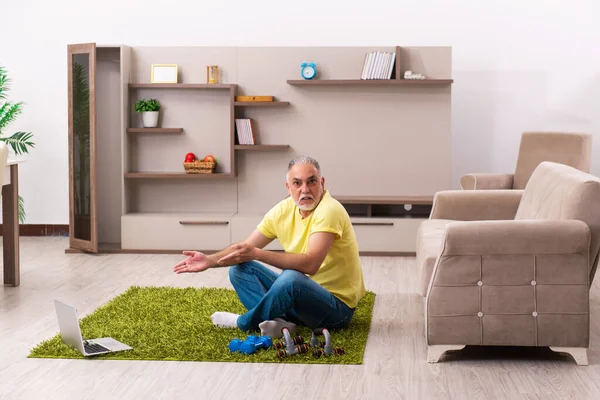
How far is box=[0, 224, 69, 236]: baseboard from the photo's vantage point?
7.77m

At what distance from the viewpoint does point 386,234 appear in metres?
6.65

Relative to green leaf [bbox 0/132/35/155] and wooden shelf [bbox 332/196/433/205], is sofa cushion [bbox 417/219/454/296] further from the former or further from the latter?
green leaf [bbox 0/132/35/155]

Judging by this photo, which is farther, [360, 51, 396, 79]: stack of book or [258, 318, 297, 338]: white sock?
[360, 51, 396, 79]: stack of book

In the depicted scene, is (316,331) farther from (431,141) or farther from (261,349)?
(431,141)

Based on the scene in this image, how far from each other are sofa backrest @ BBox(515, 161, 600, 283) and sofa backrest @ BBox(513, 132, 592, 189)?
2.00 meters

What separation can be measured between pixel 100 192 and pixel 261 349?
11.8 feet

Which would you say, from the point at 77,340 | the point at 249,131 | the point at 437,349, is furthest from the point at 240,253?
the point at 249,131

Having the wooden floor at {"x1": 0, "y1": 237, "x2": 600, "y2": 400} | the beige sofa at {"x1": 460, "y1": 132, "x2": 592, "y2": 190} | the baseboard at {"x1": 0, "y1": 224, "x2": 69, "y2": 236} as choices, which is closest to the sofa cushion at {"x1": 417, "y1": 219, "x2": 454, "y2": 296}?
the wooden floor at {"x1": 0, "y1": 237, "x2": 600, "y2": 400}

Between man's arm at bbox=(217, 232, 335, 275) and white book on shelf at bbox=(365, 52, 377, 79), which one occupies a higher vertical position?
white book on shelf at bbox=(365, 52, 377, 79)

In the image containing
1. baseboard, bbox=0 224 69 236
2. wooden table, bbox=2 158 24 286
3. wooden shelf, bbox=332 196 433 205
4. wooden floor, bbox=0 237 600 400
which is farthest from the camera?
baseboard, bbox=0 224 69 236

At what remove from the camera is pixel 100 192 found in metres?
7.07

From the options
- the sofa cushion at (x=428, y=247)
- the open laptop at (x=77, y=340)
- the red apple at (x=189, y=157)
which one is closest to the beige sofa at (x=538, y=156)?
the sofa cushion at (x=428, y=247)

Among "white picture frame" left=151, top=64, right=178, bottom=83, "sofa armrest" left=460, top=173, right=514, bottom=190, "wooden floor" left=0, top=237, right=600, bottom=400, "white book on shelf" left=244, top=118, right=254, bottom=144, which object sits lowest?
"wooden floor" left=0, top=237, right=600, bottom=400

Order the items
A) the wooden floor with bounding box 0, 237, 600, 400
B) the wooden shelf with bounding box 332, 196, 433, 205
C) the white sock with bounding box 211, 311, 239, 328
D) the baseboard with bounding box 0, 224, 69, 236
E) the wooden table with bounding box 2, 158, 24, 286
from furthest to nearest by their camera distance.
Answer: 1. the baseboard with bounding box 0, 224, 69, 236
2. the wooden shelf with bounding box 332, 196, 433, 205
3. the wooden table with bounding box 2, 158, 24, 286
4. the white sock with bounding box 211, 311, 239, 328
5. the wooden floor with bounding box 0, 237, 600, 400
